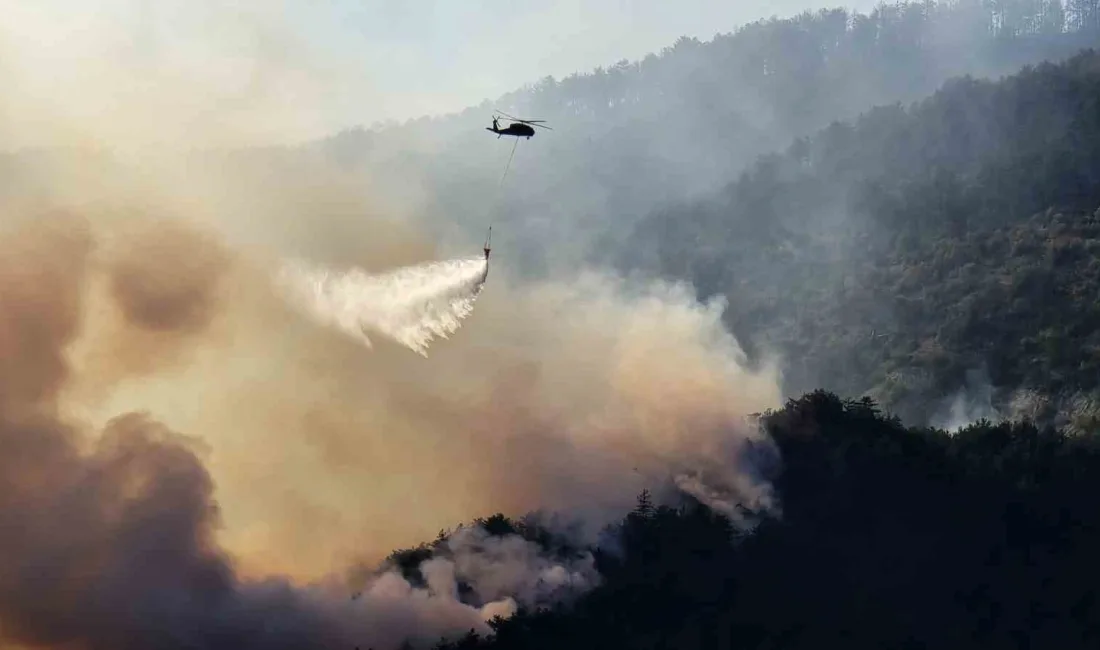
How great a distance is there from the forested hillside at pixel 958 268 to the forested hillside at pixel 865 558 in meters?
26.7

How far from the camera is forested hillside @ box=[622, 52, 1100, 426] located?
154 metres

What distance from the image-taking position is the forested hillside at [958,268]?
154m

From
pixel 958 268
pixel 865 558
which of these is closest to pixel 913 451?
pixel 865 558

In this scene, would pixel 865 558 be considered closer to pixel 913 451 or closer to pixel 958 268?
pixel 913 451

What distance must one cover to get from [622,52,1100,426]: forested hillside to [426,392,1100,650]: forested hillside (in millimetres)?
26706

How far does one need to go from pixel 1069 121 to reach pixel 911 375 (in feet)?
162

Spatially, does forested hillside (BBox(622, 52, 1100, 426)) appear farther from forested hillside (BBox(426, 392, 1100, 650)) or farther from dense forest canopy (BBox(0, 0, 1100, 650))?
forested hillside (BBox(426, 392, 1100, 650))

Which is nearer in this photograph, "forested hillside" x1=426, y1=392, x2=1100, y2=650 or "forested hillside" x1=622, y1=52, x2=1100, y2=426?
"forested hillside" x1=426, y1=392, x2=1100, y2=650

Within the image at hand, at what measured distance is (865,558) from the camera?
338 feet

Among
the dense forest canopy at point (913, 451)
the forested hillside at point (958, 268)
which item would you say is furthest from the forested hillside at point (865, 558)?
the forested hillside at point (958, 268)

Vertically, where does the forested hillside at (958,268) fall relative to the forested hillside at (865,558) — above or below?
above

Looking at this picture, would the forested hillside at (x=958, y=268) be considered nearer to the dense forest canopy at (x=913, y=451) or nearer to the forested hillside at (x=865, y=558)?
the dense forest canopy at (x=913, y=451)

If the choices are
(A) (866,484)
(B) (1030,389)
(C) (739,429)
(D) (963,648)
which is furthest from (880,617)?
(B) (1030,389)

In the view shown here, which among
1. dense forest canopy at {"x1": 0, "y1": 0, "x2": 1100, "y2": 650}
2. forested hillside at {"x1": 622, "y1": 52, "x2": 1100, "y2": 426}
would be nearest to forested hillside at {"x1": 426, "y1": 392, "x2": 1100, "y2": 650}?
dense forest canopy at {"x1": 0, "y1": 0, "x2": 1100, "y2": 650}
